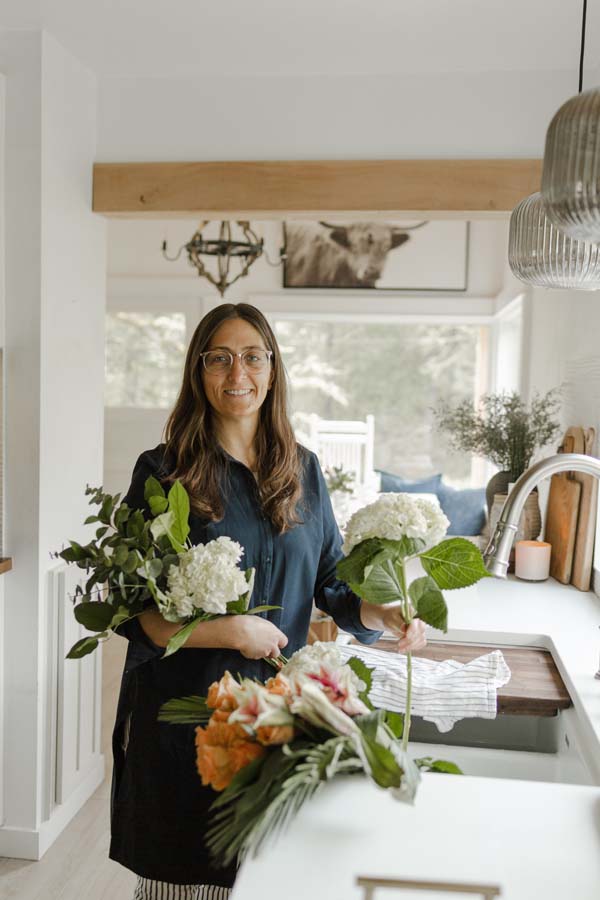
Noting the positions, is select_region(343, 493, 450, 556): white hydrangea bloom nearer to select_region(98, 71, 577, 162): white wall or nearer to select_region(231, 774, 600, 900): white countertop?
select_region(231, 774, 600, 900): white countertop

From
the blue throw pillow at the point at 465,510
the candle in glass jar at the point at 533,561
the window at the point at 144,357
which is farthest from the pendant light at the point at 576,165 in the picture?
the window at the point at 144,357

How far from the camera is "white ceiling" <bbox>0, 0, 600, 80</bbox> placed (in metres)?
2.53

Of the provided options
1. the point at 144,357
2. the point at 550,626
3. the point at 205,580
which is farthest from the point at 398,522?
the point at 144,357

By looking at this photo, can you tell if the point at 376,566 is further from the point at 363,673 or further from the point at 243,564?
the point at 243,564

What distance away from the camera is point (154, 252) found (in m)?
6.93

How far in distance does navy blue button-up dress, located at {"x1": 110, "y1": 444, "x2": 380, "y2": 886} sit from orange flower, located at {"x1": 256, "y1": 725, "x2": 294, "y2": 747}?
656mm

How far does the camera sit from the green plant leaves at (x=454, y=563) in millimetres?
1396

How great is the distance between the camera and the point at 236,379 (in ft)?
6.44

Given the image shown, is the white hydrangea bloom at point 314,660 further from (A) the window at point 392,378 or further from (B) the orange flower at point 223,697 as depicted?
(A) the window at point 392,378

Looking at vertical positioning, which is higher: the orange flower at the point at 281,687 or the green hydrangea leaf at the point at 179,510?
the green hydrangea leaf at the point at 179,510

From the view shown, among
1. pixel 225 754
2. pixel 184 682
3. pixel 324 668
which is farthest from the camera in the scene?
pixel 184 682

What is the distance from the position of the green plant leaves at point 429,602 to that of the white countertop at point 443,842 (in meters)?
0.25

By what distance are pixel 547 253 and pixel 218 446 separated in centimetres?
82

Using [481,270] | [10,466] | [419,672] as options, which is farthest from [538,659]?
[481,270]
